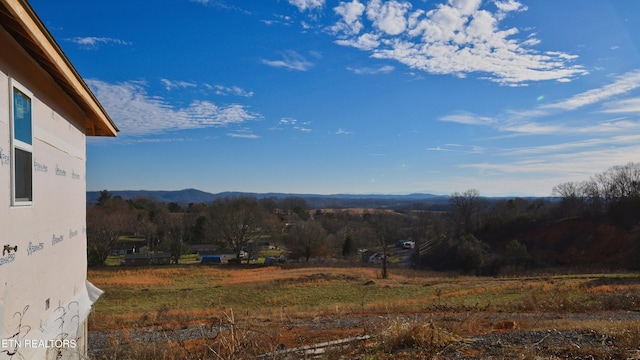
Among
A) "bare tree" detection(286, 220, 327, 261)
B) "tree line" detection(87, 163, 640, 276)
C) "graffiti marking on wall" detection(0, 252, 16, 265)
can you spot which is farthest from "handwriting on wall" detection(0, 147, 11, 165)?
"bare tree" detection(286, 220, 327, 261)

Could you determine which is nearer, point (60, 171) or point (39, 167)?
point (39, 167)

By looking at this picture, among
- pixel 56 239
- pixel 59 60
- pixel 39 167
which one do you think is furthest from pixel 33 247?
pixel 59 60

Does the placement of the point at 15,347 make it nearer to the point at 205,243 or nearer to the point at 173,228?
the point at 173,228

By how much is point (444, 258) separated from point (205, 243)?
34.6 meters

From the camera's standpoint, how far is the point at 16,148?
379 centimetres

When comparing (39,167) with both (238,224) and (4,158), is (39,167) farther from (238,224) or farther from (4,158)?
(238,224)

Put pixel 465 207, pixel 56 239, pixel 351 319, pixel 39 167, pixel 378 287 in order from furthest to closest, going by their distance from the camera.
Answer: pixel 465 207 < pixel 378 287 < pixel 351 319 < pixel 56 239 < pixel 39 167

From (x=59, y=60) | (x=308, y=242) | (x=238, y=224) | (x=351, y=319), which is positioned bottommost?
(x=308, y=242)

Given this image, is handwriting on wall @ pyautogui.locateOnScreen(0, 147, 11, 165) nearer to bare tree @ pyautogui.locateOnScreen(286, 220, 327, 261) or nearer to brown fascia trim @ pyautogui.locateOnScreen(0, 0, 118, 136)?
brown fascia trim @ pyautogui.locateOnScreen(0, 0, 118, 136)

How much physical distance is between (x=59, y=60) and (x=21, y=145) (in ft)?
3.40

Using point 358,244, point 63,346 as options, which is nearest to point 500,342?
point 63,346

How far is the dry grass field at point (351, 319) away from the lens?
6047mm

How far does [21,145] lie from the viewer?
153 inches

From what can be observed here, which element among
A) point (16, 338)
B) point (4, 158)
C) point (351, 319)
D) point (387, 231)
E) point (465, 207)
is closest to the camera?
point (4, 158)
